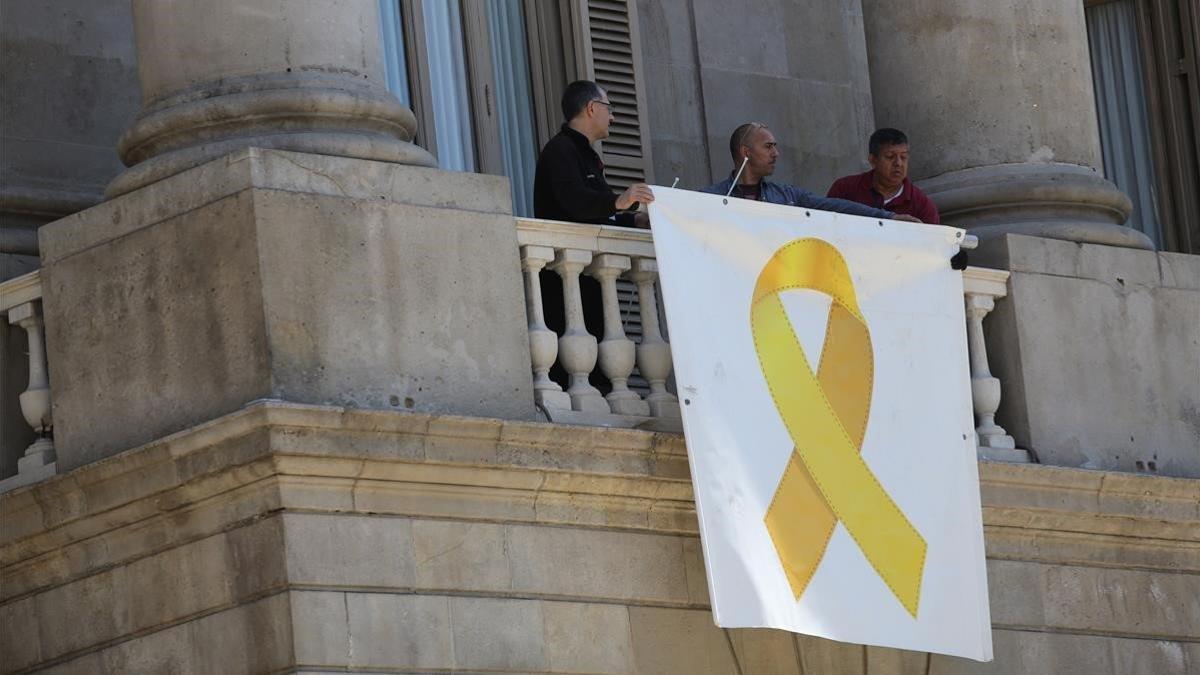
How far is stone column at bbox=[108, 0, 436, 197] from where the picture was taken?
478 inches

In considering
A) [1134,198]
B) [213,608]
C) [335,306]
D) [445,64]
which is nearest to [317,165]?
[335,306]

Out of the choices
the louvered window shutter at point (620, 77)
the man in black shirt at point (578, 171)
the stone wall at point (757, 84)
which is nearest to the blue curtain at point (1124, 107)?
the stone wall at point (757, 84)

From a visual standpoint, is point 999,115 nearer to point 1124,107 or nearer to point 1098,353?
point 1098,353

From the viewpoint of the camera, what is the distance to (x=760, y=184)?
13898 millimetres

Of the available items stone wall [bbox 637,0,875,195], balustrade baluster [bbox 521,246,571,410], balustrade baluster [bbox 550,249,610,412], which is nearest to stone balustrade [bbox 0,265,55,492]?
balustrade baluster [bbox 521,246,571,410]

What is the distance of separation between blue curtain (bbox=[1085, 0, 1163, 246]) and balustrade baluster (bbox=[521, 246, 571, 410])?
27.6 feet

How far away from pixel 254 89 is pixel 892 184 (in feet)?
11.6

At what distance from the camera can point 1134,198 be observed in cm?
2016

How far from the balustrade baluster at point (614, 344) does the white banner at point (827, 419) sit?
1.32 ft

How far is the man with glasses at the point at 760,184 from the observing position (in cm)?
1377

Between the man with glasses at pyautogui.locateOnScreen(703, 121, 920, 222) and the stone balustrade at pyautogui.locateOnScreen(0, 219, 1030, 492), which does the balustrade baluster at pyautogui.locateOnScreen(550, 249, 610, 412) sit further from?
the man with glasses at pyautogui.locateOnScreen(703, 121, 920, 222)

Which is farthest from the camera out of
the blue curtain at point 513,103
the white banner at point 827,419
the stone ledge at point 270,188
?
the blue curtain at point 513,103

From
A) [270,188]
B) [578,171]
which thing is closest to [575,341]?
[578,171]

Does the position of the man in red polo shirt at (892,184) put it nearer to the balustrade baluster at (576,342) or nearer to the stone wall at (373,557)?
the balustrade baluster at (576,342)
